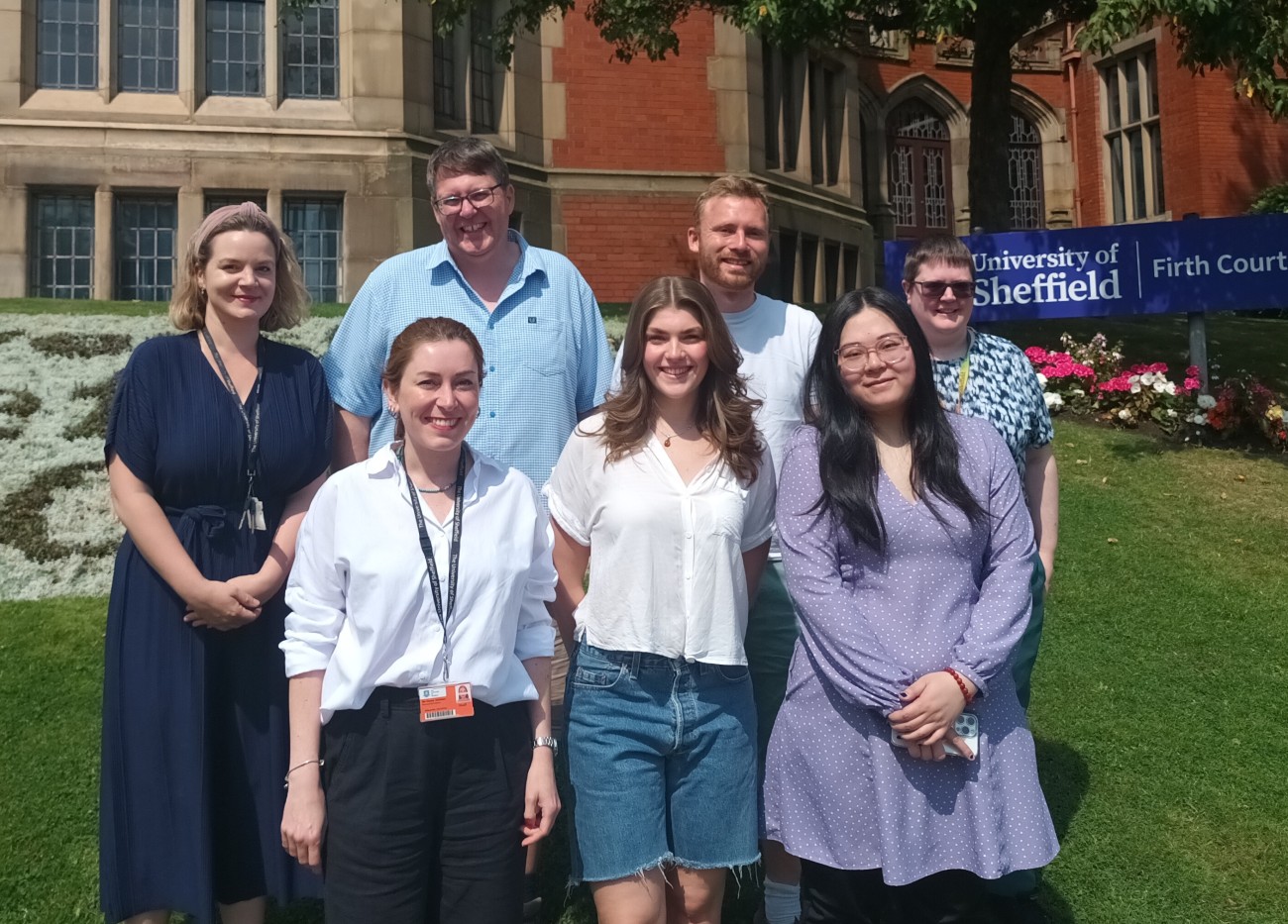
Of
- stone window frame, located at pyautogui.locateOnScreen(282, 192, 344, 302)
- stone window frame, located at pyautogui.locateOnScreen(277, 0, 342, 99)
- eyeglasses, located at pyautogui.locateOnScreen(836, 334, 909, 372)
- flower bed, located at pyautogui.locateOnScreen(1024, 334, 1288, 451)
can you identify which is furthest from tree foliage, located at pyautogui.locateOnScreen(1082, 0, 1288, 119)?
stone window frame, located at pyautogui.locateOnScreen(277, 0, 342, 99)

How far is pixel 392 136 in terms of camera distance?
15.7 metres

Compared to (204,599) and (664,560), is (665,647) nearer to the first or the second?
(664,560)

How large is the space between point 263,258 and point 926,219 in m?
26.5

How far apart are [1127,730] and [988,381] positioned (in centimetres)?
223

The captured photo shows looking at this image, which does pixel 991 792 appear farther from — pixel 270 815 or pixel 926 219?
pixel 926 219

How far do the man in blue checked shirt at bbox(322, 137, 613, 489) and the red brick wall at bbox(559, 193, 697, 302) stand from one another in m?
14.4

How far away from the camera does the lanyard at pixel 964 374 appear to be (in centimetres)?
329

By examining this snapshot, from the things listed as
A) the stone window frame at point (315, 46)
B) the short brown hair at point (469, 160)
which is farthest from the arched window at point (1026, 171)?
the short brown hair at point (469, 160)

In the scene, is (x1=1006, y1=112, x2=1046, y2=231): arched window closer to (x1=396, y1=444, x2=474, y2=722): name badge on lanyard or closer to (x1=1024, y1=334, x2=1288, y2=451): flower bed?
(x1=1024, y1=334, x2=1288, y2=451): flower bed

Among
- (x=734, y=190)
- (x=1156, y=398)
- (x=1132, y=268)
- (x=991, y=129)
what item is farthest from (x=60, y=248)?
(x=734, y=190)

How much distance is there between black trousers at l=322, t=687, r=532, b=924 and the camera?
2348 millimetres

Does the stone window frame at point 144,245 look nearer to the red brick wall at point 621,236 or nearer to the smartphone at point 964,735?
the red brick wall at point 621,236

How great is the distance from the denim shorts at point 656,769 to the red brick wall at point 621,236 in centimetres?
1531

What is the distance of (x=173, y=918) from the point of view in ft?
11.3
